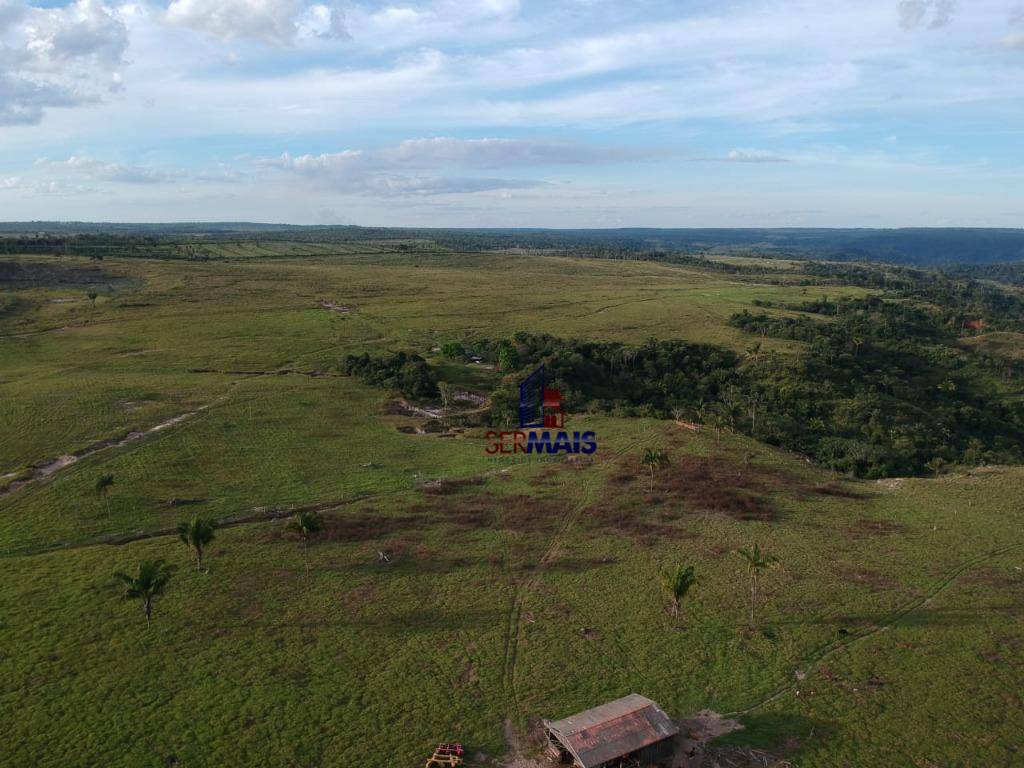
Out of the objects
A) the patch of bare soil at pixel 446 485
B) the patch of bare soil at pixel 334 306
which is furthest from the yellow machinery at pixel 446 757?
the patch of bare soil at pixel 334 306

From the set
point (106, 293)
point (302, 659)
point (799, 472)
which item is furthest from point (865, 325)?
point (106, 293)

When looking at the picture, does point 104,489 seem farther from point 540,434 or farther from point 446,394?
point 446,394

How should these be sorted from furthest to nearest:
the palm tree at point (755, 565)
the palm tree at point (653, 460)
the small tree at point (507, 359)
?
the small tree at point (507, 359)
the palm tree at point (653, 460)
the palm tree at point (755, 565)

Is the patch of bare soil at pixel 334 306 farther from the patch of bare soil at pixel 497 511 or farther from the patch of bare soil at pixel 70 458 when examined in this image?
the patch of bare soil at pixel 497 511

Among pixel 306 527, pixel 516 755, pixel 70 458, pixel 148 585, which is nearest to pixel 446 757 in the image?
pixel 516 755

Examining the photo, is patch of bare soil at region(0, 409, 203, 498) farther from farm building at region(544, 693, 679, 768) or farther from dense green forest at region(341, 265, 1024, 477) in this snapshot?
farm building at region(544, 693, 679, 768)

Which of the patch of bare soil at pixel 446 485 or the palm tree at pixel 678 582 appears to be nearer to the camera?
the palm tree at pixel 678 582
